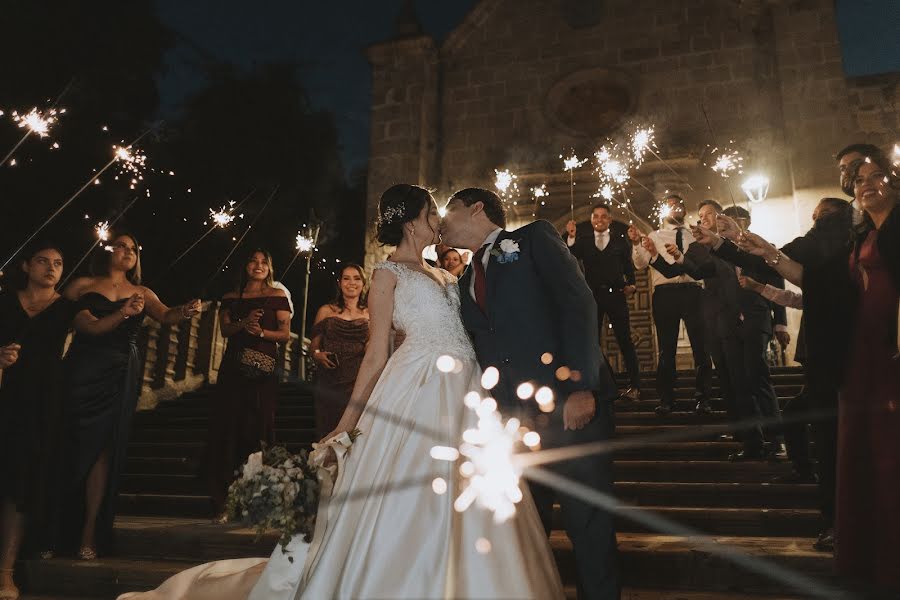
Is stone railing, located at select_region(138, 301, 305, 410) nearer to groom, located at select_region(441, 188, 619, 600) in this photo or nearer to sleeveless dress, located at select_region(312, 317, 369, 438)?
sleeveless dress, located at select_region(312, 317, 369, 438)

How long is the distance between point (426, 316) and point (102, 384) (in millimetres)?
2746

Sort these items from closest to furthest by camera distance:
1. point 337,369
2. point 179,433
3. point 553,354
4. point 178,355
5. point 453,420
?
point 453,420 < point 553,354 < point 337,369 < point 179,433 < point 178,355

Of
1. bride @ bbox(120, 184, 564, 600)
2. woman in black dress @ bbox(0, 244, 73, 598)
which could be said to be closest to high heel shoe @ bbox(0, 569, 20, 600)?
woman in black dress @ bbox(0, 244, 73, 598)

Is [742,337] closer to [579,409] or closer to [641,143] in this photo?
[579,409]

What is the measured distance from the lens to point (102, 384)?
4559 millimetres

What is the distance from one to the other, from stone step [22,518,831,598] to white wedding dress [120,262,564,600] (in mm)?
535

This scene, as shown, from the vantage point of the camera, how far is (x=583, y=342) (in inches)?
113

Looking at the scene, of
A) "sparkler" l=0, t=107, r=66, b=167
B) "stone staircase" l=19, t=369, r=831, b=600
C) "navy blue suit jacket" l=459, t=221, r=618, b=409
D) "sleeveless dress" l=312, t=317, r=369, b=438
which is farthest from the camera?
"sparkler" l=0, t=107, r=66, b=167

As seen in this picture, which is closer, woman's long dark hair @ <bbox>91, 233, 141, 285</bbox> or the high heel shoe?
the high heel shoe

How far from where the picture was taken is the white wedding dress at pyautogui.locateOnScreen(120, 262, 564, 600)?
2463mm

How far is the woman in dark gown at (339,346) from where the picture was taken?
555 cm

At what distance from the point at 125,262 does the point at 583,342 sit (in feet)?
11.8

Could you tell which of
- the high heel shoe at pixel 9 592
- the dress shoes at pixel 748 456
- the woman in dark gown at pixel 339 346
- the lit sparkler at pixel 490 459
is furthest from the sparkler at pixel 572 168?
the high heel shoe at pixel 9 592

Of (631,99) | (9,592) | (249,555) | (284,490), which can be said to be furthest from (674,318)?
(631,99)
